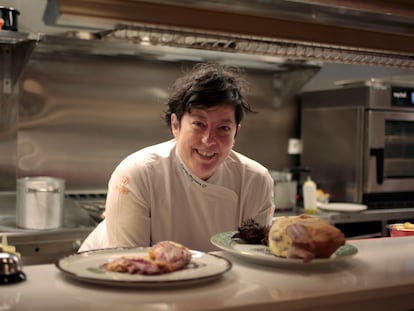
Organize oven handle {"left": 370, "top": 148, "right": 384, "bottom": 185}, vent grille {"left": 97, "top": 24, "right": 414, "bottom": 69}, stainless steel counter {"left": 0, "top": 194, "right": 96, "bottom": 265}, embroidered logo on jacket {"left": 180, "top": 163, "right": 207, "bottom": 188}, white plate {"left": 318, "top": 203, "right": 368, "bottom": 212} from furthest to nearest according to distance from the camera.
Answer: oven handle {"left": 370, "top": 148, "right": 384, "bottom": 185}, white plate {"left": 318, "top": 203, "right": 368, "bottom": 212}, stainless steel counter {"left": 0, "top": 194, "right": 96, "bottom": 265}, embroidered logo on jacket {"left": 180, "top": 163, "right": 207, "bottom": 188}, vent grille {"left": 97, "top": 24, "right": 414, "bottom": 69}

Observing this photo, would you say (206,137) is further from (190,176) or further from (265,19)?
(265,19)

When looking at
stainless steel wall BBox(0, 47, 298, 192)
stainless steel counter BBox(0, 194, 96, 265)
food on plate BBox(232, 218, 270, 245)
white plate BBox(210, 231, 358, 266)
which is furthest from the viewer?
stainless steel wall BBox(0, 47, 298, 192)

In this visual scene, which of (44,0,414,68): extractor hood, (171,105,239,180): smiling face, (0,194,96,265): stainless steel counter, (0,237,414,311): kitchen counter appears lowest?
(0,194,96,265): stainless steel counter

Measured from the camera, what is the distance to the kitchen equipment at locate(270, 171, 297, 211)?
3951 millimetres

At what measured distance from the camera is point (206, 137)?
2092mm

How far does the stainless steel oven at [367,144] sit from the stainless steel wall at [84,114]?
3.79 feet

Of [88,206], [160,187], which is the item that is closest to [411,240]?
[160,187]

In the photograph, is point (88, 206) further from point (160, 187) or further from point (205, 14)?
point (205, 14)

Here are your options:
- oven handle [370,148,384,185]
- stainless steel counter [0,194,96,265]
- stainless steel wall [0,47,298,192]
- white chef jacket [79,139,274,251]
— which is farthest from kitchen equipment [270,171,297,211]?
white chef jacket [79,139,274,251]

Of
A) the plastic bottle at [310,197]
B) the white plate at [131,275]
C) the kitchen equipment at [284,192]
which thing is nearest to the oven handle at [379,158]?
the plastic bottle at [310,197]

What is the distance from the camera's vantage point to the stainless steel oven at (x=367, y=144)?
4070 mm

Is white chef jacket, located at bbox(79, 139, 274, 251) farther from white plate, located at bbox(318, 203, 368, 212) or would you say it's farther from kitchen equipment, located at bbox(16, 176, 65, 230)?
white plate, located at bbox(318, 203, 368, 212)

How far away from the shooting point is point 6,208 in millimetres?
3576

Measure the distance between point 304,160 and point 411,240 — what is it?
2.76m
